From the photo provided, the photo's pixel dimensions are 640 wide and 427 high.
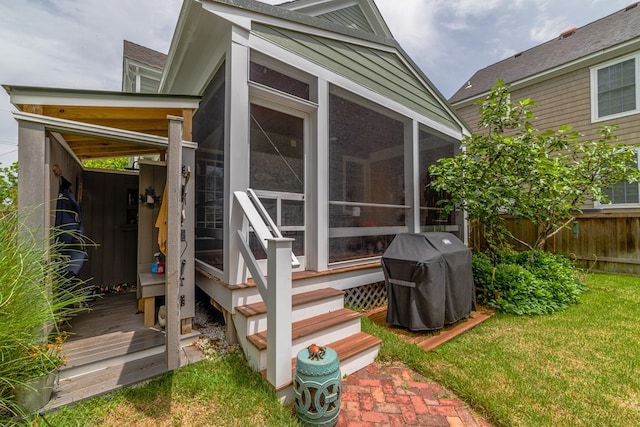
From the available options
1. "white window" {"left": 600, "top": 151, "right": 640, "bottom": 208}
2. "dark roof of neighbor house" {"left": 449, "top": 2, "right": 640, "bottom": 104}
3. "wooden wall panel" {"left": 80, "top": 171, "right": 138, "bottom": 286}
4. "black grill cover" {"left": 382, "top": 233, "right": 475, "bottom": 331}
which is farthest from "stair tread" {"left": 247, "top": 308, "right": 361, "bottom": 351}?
"dark roof of neighbor house" {"left": 449, "top": 2, "right": 640, "bottom": 104}

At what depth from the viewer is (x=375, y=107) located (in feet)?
15.0

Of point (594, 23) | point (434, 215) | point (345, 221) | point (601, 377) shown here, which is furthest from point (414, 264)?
point (594, 23)

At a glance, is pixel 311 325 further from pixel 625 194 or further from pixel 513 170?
pixel 625 194

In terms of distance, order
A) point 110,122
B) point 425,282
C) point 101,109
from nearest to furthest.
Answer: point 101,109 < point 425,282 < point 110,122

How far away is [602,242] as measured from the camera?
6.94 meters

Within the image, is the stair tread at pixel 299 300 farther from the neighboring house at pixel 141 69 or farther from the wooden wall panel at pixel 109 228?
the neighboring house at pixel 141 69

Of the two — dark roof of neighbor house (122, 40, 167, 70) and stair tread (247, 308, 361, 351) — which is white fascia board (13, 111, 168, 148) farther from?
dark roof of neighbor house (122, 40, 167, 70)

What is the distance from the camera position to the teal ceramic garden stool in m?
1.94

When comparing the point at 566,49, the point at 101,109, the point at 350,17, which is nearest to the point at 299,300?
the point at 101,109

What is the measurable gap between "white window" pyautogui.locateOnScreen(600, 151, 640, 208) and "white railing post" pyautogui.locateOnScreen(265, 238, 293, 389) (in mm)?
9523

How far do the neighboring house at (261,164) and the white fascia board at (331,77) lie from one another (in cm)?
2

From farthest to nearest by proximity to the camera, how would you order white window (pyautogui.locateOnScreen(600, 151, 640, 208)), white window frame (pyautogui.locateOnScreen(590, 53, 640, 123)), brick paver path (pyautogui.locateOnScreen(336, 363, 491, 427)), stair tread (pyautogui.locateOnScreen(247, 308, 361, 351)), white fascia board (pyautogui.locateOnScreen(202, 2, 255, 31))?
white window (pyautogui.locateOnScreen(600, 151, 640, 208)), white window frame (pyautogui.locateOnScreen(590, 53, 640, 123)), white fascia board (pyautogui.locateOnScreen(202, 2, 255, 31)), stair tread (pyautogui.locateOnScreen(247, 308, 361, 351)), brick paver path (pyautogui.locateOnScreen(336, 363, 491, 427))

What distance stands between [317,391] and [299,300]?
1107mm

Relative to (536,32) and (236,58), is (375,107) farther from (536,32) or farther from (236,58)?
(536,32)
